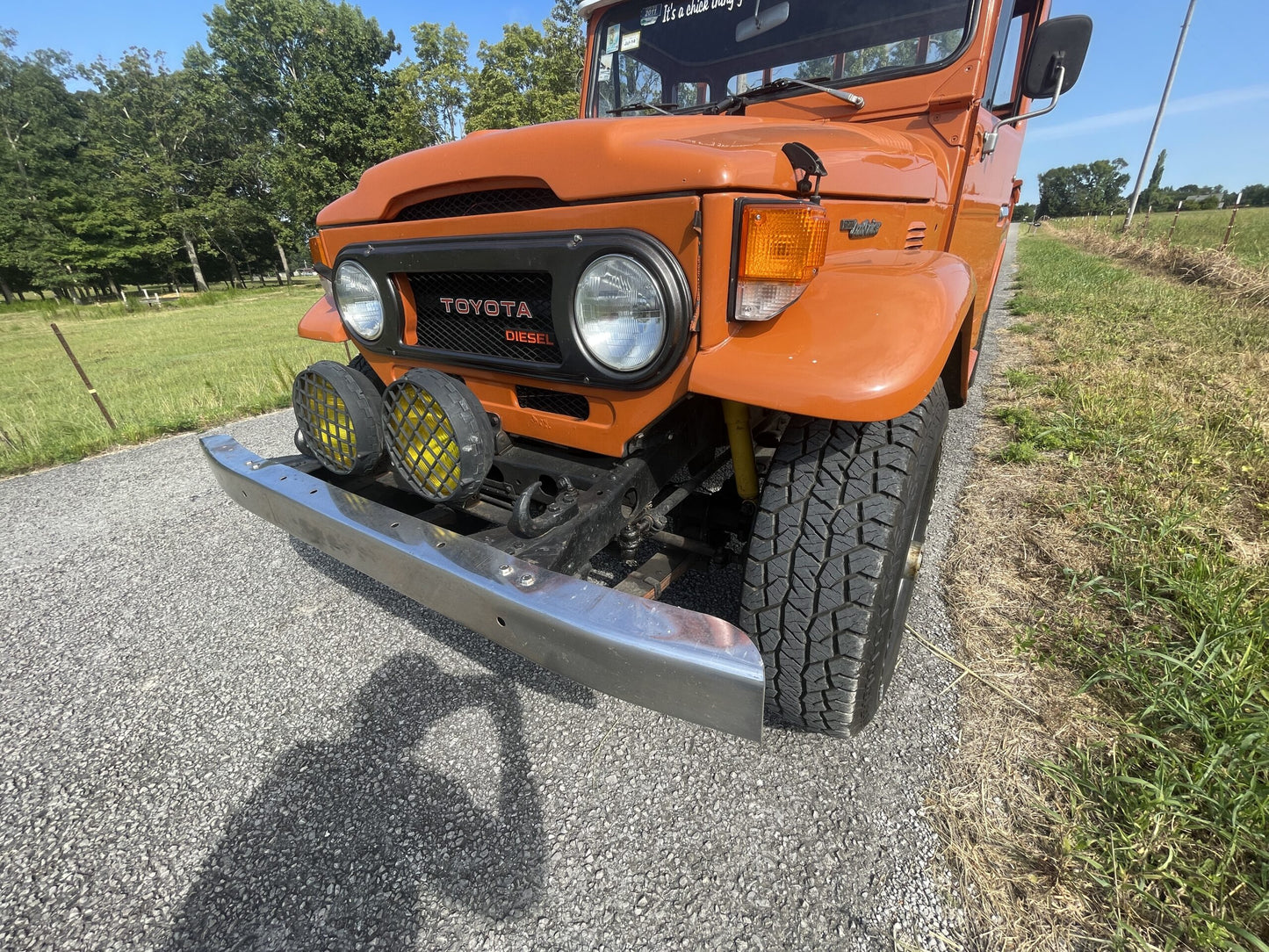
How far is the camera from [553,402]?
1.66 m

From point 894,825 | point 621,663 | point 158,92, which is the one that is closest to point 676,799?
point 894,825

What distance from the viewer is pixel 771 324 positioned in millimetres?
1279

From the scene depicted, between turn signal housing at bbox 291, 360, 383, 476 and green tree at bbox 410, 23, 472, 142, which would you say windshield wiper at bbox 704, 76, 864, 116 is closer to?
turn signal housing at bbox 291, 360, 383, 476

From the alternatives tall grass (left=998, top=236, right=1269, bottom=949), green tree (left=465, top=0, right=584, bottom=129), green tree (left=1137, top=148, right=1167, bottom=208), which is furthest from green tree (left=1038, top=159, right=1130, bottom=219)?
tall grass (left=998, top=236, right=1269, bottom=949)

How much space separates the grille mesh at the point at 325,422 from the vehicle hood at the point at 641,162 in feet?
1.77

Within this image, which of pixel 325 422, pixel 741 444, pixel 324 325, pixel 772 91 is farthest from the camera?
pixel 324 325

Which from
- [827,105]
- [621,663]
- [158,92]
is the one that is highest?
[158,92]

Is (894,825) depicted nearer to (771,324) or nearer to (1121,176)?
(771,324)

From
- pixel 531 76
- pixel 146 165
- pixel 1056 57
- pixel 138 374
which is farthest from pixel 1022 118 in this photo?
pixel 146 165

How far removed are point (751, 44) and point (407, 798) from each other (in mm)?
2873

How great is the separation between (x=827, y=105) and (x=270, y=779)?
9.47 ft

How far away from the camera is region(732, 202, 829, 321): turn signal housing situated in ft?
3.92

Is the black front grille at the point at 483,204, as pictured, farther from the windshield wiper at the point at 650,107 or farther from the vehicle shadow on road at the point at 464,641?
the windshield wiper at the point at 650,107

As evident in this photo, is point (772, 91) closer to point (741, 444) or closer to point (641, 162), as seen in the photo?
point (641, 162)
